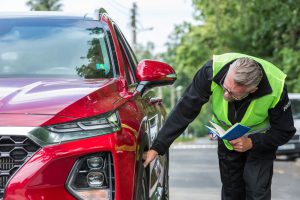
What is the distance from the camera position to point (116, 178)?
3061mm

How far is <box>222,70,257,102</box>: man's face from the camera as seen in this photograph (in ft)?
11.7

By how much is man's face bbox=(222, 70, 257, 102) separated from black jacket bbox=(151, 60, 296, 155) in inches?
7.7

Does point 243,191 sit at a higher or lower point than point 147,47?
higher

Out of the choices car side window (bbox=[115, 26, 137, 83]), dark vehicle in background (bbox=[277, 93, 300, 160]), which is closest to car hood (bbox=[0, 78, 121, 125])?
car side window (bbox=[115, 26, 137, 83])

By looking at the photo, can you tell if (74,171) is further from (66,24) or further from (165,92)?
(165,92)

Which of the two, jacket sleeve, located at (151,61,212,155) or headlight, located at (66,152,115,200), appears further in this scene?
jacket sleeve, located at (151,61,212,155)

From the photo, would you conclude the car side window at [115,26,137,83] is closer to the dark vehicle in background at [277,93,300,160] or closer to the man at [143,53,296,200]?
the man at [143,53,296,200]

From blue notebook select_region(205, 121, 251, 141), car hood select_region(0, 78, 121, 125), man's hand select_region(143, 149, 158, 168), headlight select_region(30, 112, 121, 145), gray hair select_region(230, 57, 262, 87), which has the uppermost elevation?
gray hair select_region(230, 57, 262, 87)

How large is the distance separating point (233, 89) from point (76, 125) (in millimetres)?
1014

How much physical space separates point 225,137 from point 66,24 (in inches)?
61.0

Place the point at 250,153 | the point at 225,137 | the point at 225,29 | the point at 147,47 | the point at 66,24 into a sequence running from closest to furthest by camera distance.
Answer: the point at 225,137
the point at 250,153
the point at 66,24
the point at 225,29
the point at 147,47

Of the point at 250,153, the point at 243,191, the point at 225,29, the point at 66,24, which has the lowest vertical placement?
the point at 225,29

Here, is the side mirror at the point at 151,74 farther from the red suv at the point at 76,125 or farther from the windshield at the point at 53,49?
the windshield at the point at 53,49

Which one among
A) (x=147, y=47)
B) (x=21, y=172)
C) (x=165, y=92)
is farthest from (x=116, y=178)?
(x=165, y=92)
